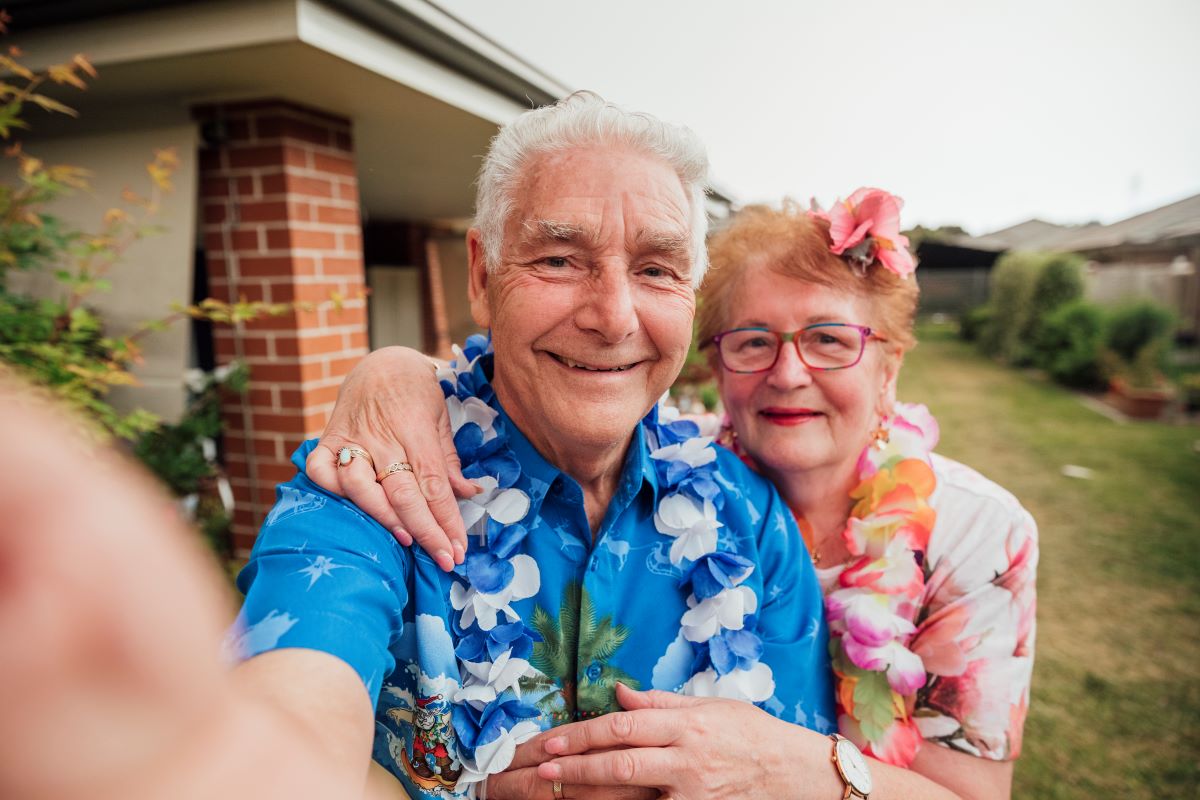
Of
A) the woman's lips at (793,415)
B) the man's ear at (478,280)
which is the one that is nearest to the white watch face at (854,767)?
the woman's lips at (793,415)

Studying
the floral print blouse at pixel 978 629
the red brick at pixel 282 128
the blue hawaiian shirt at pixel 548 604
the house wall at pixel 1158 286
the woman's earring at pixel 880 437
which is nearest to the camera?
the blue hawaiian shirt at pixel 548 604

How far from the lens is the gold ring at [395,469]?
1.26m

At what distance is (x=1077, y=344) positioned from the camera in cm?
1255

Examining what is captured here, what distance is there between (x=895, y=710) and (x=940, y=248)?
80.5 ft

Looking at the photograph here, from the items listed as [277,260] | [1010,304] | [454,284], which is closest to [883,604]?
[277,260]

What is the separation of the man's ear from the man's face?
0.26ft

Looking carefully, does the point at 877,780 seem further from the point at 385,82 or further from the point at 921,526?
the point at 385,82

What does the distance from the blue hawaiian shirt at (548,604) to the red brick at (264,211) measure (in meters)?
1.87

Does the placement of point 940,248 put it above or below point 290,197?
above

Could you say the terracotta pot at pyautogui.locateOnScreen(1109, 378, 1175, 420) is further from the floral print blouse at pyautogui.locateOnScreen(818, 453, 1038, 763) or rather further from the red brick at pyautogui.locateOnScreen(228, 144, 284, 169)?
the red brick at pyautogui.locateOnScreen(228, 144, 284, 169)

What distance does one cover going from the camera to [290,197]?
2.88m

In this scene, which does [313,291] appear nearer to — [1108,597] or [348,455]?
[348,455]

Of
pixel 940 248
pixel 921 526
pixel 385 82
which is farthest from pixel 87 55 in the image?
pixel 940 248

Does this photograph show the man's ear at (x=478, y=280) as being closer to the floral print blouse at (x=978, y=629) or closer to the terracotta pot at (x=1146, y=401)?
the floral print blouse at (x=978, y=629)
